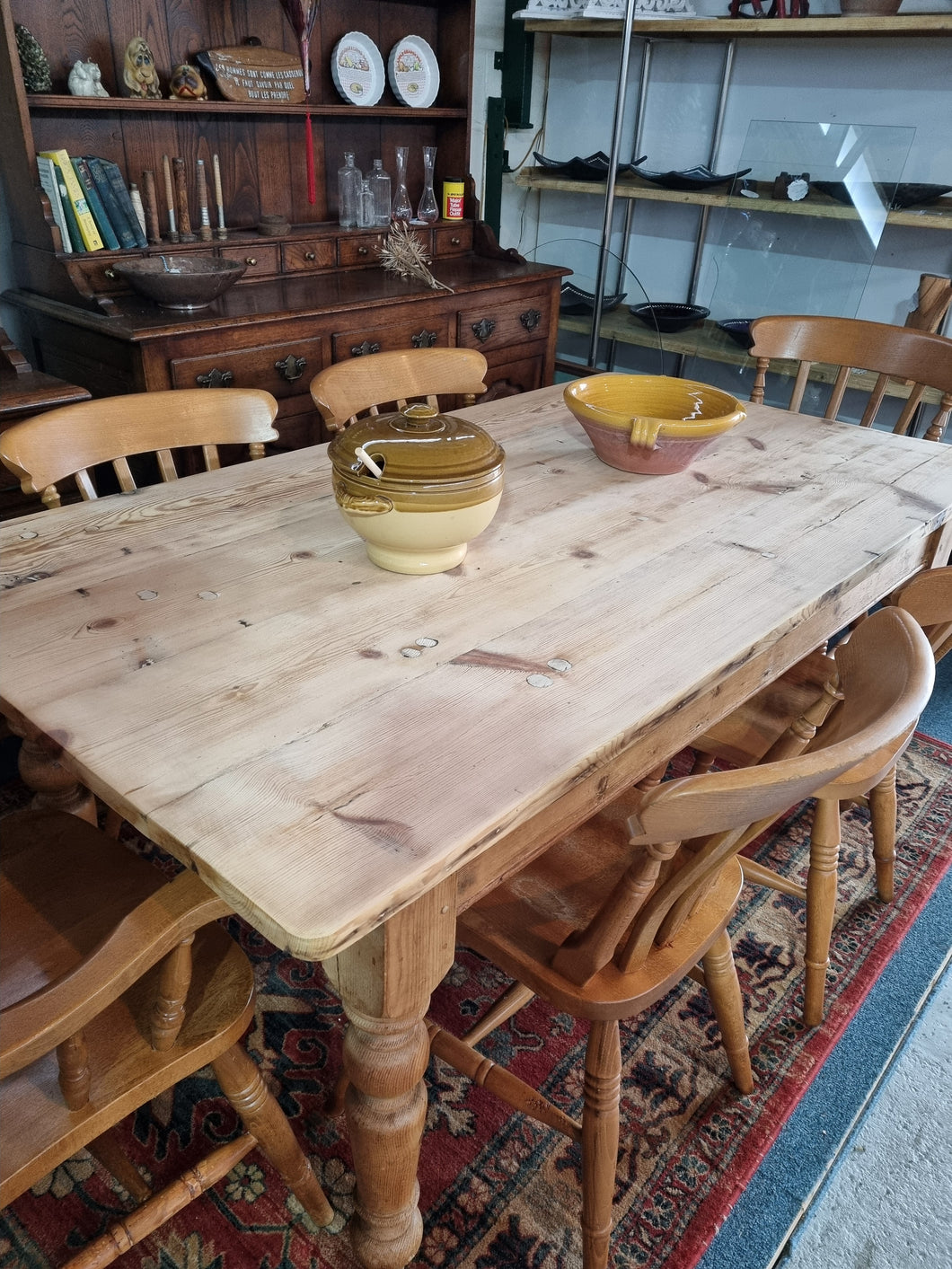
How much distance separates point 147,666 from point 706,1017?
1.05m

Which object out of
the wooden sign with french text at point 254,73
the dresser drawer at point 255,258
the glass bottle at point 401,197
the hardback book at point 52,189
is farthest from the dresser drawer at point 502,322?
the hardback book at point 52,189

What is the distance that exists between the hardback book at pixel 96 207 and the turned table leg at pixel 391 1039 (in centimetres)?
209

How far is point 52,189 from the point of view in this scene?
2172 mm

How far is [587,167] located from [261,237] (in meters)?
1.38

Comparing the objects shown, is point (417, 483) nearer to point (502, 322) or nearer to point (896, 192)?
point (502, 322)

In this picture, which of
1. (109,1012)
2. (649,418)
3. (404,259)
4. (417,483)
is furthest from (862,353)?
(109,1012)

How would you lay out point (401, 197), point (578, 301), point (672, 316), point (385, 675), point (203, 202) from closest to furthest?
point (385, 675), point (203, 202), point (401, 197), point (672, 316), point (578, 301)

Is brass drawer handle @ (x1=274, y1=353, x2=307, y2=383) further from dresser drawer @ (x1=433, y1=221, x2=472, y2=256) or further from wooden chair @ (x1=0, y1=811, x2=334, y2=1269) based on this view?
wooden chair @ (x1=0, y1=811, x2=334, y2=1269)

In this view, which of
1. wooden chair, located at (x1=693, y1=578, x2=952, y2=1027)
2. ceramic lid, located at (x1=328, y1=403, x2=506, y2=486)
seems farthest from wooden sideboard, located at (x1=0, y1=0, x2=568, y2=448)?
wooden chair, located at (x1=693, y1=578, x2=952, y2=1027)

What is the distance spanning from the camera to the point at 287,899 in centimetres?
68

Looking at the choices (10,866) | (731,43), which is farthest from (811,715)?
(731,43)

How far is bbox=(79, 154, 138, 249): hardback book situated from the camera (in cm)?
226

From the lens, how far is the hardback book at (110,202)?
2.26m

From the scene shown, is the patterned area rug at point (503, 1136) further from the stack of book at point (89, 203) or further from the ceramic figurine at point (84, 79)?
the ceramic figurine at point (84, 79)
